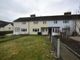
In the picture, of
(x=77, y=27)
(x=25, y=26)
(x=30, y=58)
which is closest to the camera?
(x=30, y=58)

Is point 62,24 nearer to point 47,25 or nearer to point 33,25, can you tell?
point 47,25

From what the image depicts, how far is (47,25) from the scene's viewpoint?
4428cm

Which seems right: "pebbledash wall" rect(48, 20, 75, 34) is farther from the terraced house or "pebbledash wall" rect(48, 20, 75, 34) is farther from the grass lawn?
the grass lawn

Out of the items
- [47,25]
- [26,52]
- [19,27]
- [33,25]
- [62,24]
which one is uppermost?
[62,24]

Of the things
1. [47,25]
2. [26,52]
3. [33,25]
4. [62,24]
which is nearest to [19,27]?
[33,25]

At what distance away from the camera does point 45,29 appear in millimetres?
44156

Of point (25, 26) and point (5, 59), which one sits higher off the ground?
point (25, 26)

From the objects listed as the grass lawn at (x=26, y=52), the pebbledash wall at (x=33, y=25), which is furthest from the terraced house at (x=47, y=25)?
the grass lawn at (x=26, y=52)

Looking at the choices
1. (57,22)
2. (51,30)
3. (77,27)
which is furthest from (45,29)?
(77,27)

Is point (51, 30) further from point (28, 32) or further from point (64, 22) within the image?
point (28, 32)

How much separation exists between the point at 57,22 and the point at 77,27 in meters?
7.01

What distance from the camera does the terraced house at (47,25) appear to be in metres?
41.9

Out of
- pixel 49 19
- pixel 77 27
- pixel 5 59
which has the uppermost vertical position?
pixel 49 19

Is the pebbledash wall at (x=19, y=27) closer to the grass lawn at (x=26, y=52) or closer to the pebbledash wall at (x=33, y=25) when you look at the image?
the pebbledash wall at (x=33, y=25)
